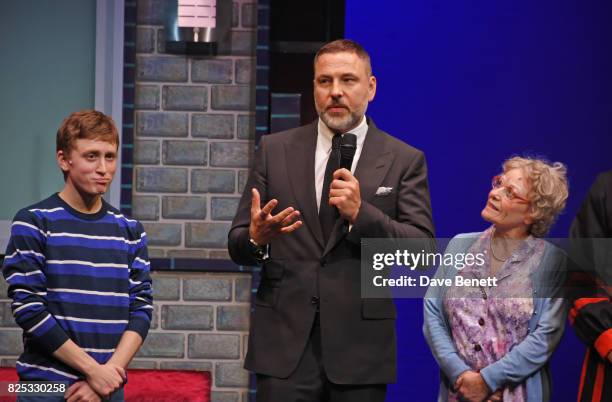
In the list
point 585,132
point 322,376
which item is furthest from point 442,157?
point 322,376

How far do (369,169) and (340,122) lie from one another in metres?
0.17

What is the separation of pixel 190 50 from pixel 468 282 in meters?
1.99

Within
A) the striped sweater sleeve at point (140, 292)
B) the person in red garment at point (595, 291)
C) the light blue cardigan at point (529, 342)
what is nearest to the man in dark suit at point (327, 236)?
the striped sweater sleeve at point (140, 292)

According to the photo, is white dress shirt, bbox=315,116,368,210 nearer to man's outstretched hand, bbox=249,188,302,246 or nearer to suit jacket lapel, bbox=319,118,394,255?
suit jacket lapel, bbox=319,118,394,255

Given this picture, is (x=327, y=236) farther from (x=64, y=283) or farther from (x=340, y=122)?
(x=64, y=283)

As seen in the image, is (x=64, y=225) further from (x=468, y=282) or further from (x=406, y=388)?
(x=406, y=388)

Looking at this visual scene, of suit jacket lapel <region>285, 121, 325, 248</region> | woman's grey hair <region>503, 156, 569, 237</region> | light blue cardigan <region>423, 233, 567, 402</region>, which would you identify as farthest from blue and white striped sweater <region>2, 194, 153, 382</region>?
woman's grey hair <region>503, 156, 569, 237</region>

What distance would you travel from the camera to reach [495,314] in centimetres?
307

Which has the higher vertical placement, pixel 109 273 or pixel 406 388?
pixel 109 273

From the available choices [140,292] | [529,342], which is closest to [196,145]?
[140,292]

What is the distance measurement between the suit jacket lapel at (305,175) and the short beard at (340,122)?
0.28 ft

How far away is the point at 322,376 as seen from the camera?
2613mm

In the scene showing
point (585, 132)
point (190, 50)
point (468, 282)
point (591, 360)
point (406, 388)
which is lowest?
point (406, 388)

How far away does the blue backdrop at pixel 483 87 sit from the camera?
418cm
